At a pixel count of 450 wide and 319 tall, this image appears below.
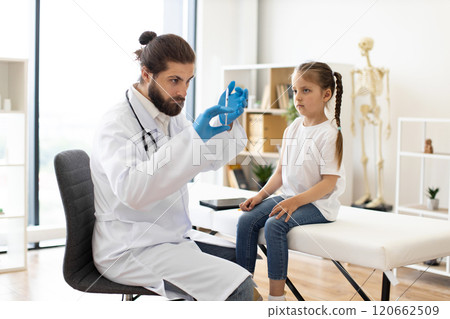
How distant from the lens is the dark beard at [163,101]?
1.42 metres

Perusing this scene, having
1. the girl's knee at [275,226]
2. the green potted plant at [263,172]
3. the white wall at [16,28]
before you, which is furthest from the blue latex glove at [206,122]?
the green potted plant at [263,172]

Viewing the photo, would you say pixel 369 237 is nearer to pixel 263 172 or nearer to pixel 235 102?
pixel 235 102

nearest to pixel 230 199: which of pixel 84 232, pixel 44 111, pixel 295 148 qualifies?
pixel 295 148

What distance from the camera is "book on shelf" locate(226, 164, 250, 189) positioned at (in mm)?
3866

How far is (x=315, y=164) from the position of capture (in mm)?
1822

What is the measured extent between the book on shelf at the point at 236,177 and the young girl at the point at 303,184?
192 cm

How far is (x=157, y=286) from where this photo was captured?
1.32 m

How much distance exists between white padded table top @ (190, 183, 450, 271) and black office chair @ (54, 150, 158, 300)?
1.83 feet

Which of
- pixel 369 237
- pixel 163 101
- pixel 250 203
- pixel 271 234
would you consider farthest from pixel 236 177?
pixel 163 101

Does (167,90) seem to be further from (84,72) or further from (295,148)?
(84,72)

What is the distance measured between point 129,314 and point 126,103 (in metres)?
0.55

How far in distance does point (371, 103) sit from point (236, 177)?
116 centimetres

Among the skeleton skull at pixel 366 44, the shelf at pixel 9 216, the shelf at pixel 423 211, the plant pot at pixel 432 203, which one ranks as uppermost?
the skeleton skull at pixel 366 44

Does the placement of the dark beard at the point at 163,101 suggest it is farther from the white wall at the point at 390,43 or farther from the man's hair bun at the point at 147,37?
the white wall at the point at 390,43
